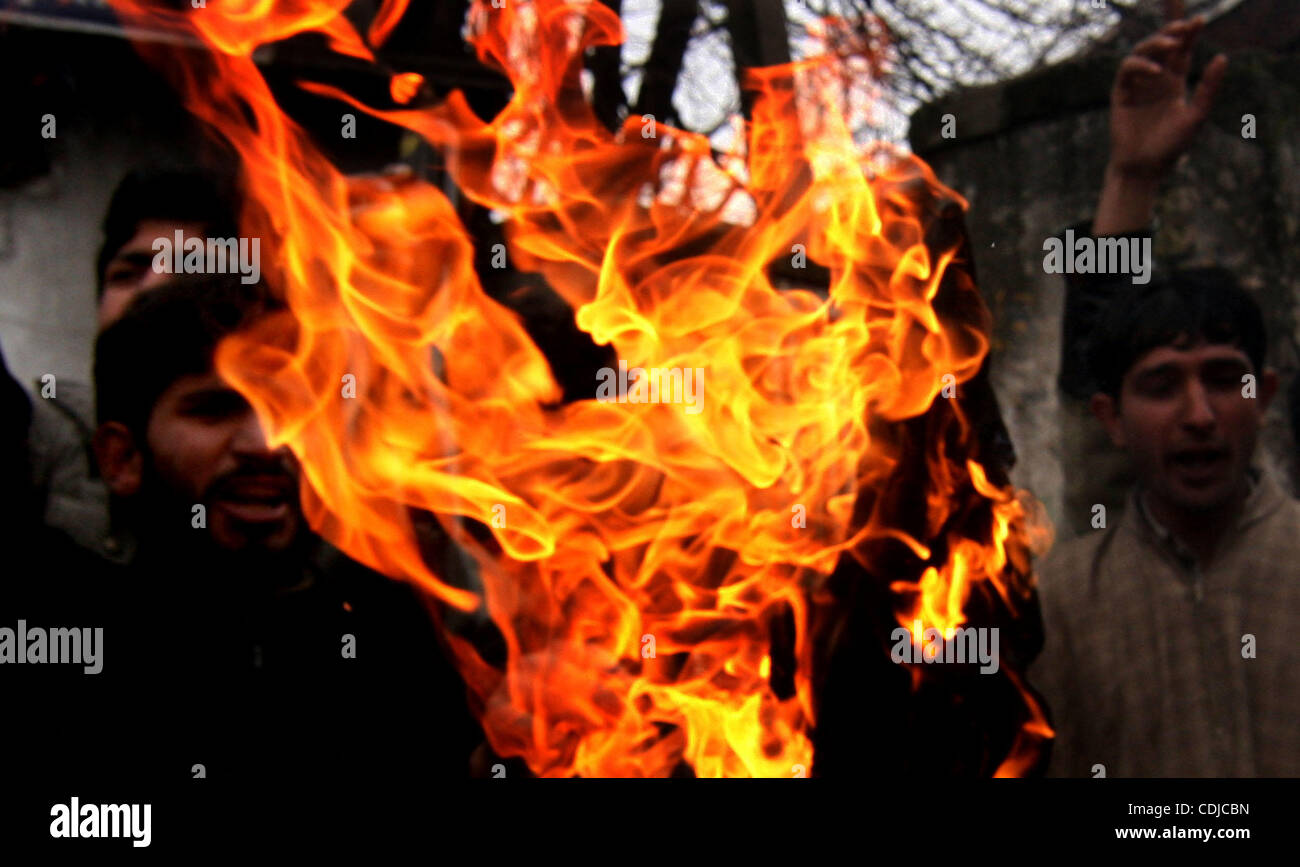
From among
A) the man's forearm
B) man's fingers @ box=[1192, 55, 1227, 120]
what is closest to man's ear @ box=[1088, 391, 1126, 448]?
the man's forearm

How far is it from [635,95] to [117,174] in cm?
179

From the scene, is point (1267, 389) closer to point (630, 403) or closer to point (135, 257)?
point (630, 403)

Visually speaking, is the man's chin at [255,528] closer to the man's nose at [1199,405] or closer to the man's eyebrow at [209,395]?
the man's eyebrow at [209,395]

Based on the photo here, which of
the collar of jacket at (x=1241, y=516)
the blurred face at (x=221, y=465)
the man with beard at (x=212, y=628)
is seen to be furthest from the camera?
the collar of jacket at (x=1241, y=516)

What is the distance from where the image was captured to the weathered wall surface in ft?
11.1

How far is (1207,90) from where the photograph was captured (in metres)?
3.35

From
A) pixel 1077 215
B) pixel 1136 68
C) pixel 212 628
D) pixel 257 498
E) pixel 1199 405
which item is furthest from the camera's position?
pixel 1077 215

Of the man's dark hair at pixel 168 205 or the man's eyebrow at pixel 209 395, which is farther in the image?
the man's dark hair at pixel 168 205

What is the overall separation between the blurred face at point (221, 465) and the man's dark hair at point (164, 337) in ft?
0.14

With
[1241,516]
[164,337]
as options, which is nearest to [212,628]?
[164,337]

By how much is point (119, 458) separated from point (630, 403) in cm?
135

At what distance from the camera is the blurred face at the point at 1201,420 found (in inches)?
128

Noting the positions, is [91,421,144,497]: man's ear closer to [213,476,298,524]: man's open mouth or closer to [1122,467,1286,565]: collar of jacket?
→ [213,476,298,524]: man's open mouth

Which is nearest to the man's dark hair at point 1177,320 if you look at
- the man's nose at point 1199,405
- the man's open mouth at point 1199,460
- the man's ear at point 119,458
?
the man's nose at point 1199,405
